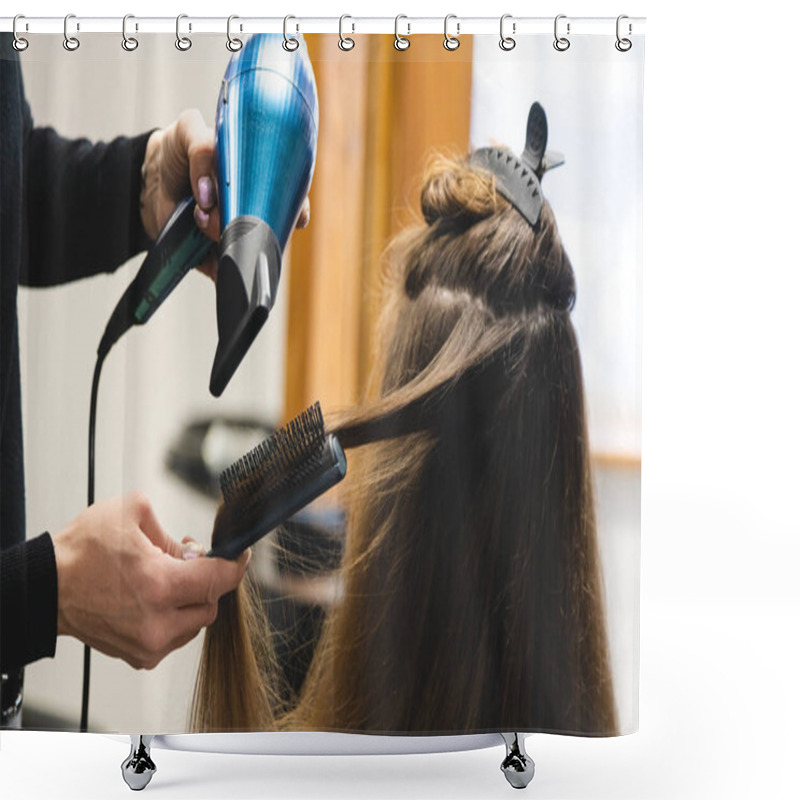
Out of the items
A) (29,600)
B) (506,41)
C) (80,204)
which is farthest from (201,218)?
(29,600)

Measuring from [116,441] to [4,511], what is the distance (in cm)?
20

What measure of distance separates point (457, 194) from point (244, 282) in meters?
0.33

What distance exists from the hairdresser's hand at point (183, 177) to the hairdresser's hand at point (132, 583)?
1.27 feet

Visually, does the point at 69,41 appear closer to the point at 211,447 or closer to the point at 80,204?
the point at 80,204

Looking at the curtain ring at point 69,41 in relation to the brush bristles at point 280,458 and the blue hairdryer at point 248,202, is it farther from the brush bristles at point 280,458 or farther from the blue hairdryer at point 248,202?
the brush bristles at point 280,458

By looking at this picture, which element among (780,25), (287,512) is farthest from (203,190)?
(780,25)

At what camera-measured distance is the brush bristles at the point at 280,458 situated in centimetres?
156

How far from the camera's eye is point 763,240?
2.12m

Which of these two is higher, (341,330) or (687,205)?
(687,205)

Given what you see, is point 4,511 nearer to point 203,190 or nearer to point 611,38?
point 203,190

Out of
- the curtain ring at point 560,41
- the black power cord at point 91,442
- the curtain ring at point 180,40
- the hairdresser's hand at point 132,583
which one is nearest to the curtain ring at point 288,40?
the curtain ring at point 180,40

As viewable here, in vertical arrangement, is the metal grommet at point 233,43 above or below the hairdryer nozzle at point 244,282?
above

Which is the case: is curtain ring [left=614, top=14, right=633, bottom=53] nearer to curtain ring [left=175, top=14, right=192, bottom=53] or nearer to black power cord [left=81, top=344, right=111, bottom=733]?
curtain ring [left=175, top=14, right=192, bottom=53]

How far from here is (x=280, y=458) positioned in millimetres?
1559
